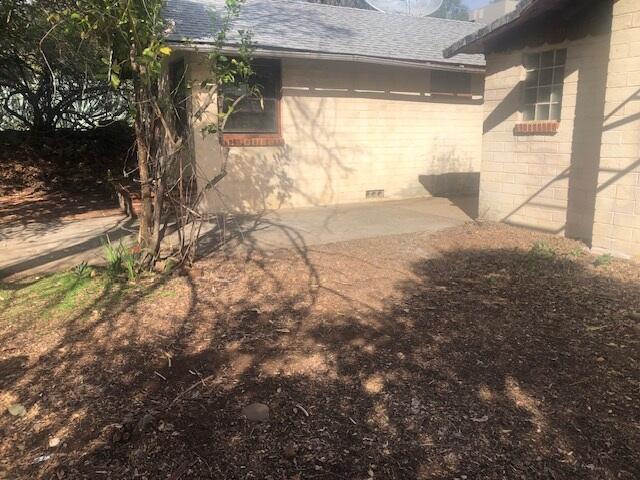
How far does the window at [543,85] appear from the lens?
7.70 meters

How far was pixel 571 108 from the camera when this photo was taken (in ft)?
24.5

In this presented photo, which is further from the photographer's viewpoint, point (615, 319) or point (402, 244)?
point (402, 244)

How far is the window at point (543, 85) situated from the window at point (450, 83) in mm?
4431

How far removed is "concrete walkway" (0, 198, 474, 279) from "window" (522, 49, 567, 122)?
2.27 meters

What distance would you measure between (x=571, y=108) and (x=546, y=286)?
3.34 metres

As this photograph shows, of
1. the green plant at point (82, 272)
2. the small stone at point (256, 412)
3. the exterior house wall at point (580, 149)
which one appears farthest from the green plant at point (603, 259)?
the green plant at point (82, 272)

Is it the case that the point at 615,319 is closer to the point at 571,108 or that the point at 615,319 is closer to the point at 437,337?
the point at 437,337

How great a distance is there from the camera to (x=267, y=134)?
34.1 ft

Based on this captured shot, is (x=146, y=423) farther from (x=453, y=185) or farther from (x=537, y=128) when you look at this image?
(x=453, y=185)

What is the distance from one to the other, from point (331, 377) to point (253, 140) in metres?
7.34

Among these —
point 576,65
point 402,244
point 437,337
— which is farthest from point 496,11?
point 437,337

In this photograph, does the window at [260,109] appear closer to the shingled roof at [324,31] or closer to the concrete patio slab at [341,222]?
the shingled roof at [324,31]

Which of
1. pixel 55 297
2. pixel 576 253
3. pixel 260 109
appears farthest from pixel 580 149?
pixel 55 297

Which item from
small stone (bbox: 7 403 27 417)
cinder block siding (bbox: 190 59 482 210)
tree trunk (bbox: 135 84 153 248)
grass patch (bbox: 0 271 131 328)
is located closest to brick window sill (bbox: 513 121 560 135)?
cinder block siding (bbox: 190 59 482 210)
